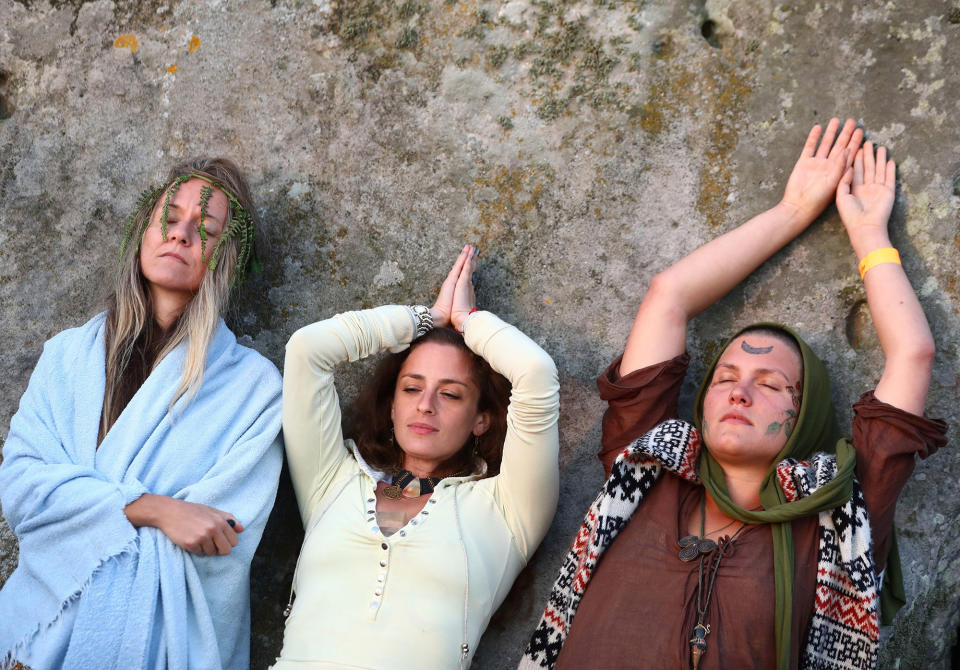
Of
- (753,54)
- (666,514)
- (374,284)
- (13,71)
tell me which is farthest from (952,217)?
(13,71)

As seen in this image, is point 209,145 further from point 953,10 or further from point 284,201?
point 953,10

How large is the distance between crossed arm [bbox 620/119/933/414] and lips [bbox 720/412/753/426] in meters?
0.31

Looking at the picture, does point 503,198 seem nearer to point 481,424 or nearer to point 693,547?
point 481,424

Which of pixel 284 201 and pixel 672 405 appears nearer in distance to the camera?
pixel 672 405

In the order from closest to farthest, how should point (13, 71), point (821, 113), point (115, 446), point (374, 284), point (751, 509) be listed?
point (751, 509), point (115, 446), point (821, 113), point (374, 284), point (13, 71)

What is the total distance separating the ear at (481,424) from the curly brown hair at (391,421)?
0.02 metres

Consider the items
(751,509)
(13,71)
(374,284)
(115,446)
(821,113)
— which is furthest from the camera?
(13,71)

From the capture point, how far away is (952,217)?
2.98m

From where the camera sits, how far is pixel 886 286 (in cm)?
283

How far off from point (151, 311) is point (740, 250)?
1.93m

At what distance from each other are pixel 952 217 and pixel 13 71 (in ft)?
11.4

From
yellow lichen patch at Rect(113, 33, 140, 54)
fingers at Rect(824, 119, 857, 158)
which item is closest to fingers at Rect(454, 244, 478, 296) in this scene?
fingers at Rect(824, 119, 857, 158)

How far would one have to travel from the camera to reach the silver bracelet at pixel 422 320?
Answer: 10.3ft

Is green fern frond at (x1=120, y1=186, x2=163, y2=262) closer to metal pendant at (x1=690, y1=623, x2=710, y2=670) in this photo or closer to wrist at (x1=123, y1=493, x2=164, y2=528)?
wrist at (x1=123, y1=493, x2=164, y2=528)
